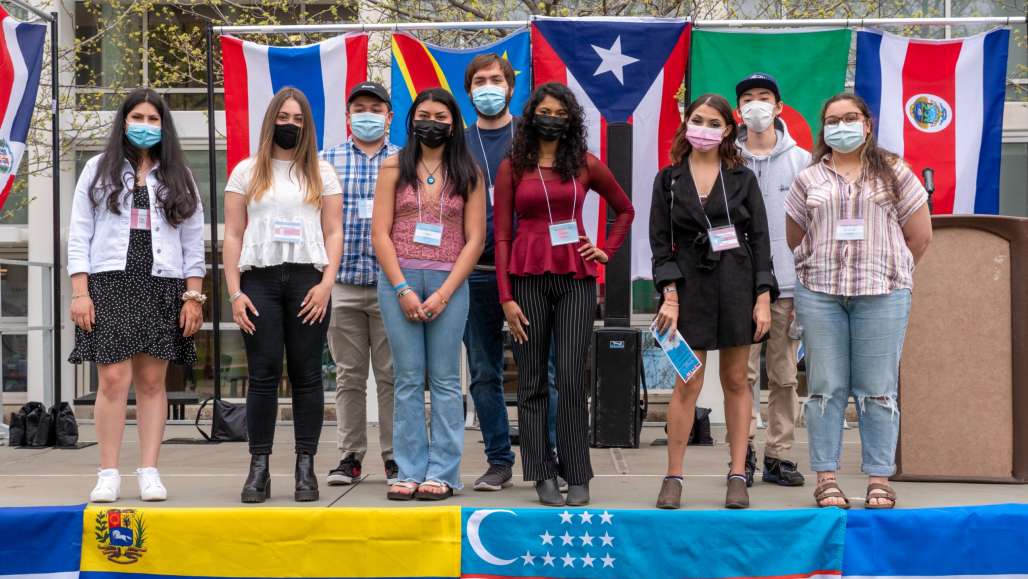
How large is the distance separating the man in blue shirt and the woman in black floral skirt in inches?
48.4

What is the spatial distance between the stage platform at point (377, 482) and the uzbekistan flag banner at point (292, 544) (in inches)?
7.8

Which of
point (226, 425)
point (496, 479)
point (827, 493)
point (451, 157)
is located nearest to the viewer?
point (827, 493)

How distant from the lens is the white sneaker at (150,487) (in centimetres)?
433

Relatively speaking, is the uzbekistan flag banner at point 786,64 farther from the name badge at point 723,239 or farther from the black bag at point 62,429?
A: the black bag at point 62,429

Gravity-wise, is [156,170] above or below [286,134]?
below

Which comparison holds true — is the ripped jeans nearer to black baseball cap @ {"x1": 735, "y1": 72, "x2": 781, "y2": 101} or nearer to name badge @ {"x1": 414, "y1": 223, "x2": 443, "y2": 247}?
black baseball cap @ {"x1": 735, "y1": 72, "x2": 781, "y2": 101}

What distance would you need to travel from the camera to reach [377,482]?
496 centimetres

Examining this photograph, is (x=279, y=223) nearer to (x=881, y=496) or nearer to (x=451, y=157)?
(x=451, y=157)

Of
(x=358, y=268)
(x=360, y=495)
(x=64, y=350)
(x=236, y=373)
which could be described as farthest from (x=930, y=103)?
(x=64, y=350)

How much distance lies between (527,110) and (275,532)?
1.98m

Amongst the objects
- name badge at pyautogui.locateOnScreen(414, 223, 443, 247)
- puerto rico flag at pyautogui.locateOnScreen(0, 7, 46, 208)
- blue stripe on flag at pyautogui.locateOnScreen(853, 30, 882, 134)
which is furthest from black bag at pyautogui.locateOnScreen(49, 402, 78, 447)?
blue stripe on flag at pyautogui.locateOnScreen(853, 30, 882, 134)

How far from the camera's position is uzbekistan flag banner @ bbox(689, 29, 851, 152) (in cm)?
659

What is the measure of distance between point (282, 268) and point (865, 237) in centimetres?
239

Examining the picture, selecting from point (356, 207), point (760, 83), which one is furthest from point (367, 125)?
point (760, 83)
